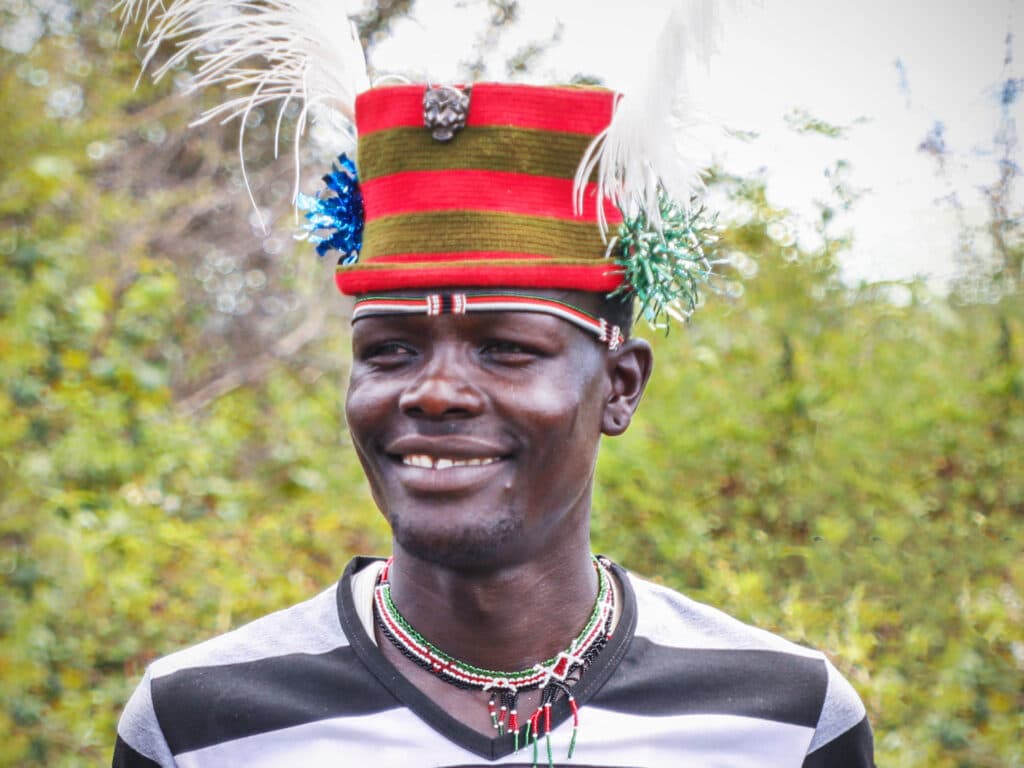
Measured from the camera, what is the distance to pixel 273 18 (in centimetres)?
223

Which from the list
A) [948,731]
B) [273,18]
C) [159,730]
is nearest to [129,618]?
[159,730]

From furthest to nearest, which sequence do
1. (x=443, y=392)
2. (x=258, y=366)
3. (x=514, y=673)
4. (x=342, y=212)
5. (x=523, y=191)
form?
(x=258, y=366) < (x=342, y=212) < (x=514, y=673) < (x=523, y=191) < (x=443, y=392)

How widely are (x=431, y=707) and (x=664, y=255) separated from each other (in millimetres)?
1010

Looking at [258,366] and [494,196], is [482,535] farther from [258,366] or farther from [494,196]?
[258,366]

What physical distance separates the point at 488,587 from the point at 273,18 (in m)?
1.28

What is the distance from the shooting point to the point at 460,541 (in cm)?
194

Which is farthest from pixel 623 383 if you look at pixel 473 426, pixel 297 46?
pixel 297 46

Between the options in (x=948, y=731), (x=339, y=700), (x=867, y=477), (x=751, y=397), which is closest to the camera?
(x=339, y=700)

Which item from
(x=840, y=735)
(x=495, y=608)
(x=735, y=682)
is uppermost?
(x=495, y=608)

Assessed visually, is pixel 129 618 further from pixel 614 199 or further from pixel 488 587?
pixel 614 199

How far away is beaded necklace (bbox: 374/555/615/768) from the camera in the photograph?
6.74 ft

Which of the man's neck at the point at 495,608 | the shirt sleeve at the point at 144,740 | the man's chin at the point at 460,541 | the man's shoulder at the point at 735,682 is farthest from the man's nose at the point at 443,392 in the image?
the shirt sleeve at the point at 144,740

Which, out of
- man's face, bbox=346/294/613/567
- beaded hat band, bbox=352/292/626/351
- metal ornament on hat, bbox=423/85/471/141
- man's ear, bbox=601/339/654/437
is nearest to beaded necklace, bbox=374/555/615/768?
man's face, bbox=346/294/613/567

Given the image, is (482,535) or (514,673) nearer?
(482,535)
